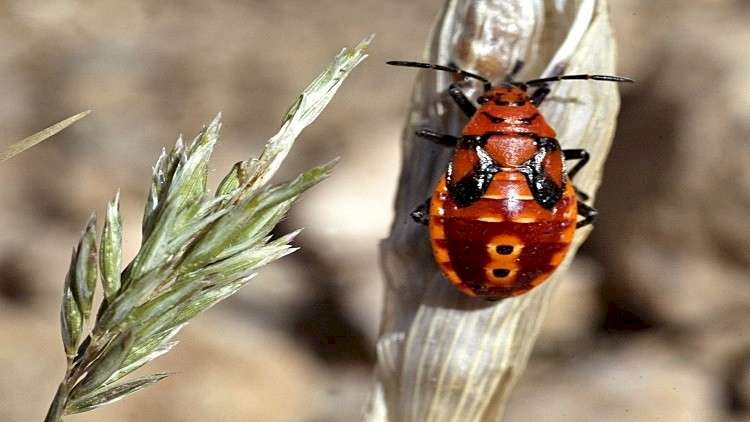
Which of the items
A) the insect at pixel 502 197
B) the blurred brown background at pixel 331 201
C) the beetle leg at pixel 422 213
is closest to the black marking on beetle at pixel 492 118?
the insect at pixel 502 197

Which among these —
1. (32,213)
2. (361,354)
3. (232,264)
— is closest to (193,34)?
(32,213)

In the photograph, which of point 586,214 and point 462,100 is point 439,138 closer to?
point 462,100

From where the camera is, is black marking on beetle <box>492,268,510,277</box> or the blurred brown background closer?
black marking on beetle <box>492,268,510,277</box>

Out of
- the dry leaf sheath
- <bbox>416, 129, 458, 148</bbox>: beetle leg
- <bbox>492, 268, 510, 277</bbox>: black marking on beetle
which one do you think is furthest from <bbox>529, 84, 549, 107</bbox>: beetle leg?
the dry leaf sheath

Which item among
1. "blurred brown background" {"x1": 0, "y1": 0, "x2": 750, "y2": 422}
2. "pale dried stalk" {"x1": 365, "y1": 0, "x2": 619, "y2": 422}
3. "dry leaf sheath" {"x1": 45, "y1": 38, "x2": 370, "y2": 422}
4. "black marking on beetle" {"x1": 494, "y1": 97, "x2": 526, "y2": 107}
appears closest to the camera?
"dry leaf sheath" {"x1": 45, "y1": 38, "x2": 370, "y2": 422}

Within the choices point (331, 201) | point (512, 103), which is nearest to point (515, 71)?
point (512, 103)

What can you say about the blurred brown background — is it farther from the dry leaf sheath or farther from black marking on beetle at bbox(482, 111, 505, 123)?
the dry leaf sheath
